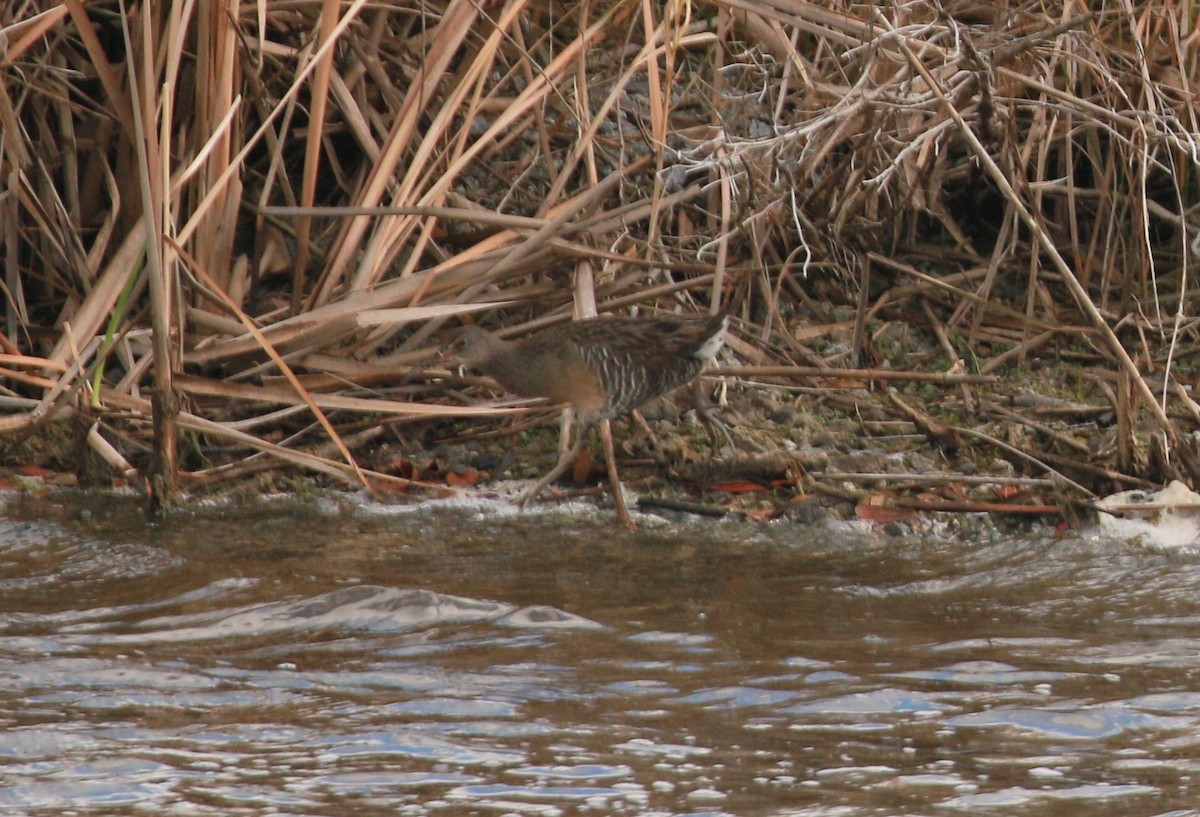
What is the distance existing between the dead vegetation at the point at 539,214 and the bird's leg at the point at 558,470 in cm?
34

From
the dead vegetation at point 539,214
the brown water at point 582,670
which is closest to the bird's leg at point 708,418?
the dead vegetation at point 539,214

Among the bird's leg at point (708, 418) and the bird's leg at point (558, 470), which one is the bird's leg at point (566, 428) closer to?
the bird's leg at point (558, 470)

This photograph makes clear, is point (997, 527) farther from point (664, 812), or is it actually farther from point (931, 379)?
point (664, 812)

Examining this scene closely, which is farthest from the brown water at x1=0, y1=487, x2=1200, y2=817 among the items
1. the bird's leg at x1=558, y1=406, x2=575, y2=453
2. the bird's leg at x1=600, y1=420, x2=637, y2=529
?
the bird's leg at x1=558, y1=406, x2=575, y2=453

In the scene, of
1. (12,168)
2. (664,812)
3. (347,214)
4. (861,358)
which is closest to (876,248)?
(861,358)

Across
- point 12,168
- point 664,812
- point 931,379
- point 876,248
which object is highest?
point 12,168

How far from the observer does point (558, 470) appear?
4.39 meters

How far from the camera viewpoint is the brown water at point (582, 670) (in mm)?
2416

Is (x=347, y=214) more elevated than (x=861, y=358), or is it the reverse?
(x=347, y=214)

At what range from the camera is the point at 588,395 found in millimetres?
4371

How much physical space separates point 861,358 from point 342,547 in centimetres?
192

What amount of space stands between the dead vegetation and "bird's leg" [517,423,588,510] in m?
0.34

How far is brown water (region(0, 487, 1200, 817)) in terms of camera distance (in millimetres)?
2416

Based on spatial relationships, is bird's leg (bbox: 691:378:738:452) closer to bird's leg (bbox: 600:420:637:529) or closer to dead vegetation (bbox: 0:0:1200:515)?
dead vegetation (bbox: 0:0:1200:515)
